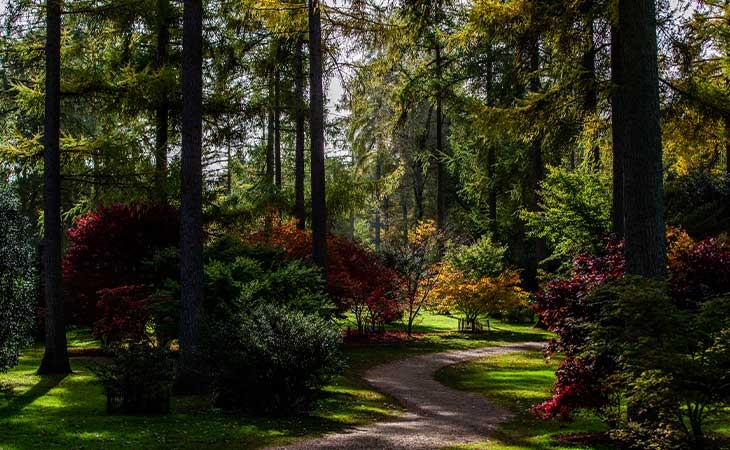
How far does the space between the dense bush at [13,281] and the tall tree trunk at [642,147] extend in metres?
10.7

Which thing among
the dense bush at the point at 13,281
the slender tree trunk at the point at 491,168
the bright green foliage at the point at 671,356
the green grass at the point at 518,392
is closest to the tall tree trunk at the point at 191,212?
the dense bush at the point at 13,281

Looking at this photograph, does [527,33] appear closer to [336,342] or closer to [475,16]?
[475,16]

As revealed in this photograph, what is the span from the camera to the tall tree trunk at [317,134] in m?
18.2

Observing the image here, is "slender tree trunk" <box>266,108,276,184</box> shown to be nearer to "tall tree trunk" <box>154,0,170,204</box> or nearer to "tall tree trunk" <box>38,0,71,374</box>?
"tall tree trunk" <box>154,0,170,204</box>

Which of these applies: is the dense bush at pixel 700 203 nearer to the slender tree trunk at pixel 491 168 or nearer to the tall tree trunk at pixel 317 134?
the slender tree trunk at pixel 491 168

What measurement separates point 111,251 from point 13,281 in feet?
17.5

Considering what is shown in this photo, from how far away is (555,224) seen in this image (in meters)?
22.8

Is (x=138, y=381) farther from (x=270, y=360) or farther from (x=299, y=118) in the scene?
(x=299, y=118)

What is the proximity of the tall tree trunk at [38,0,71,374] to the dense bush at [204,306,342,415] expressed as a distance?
17.0 feet

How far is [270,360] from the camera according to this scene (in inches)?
438

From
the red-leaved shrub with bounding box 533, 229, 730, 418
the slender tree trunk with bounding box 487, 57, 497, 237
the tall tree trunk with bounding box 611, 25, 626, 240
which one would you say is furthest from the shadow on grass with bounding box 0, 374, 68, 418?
the slender tree trunk with bounding box 487, 57, 497, 237

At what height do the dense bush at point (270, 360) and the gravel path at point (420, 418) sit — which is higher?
the dense bush at point (270, 360)

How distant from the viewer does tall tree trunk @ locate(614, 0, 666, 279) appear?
8633 mm

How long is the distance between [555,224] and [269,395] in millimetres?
14150
